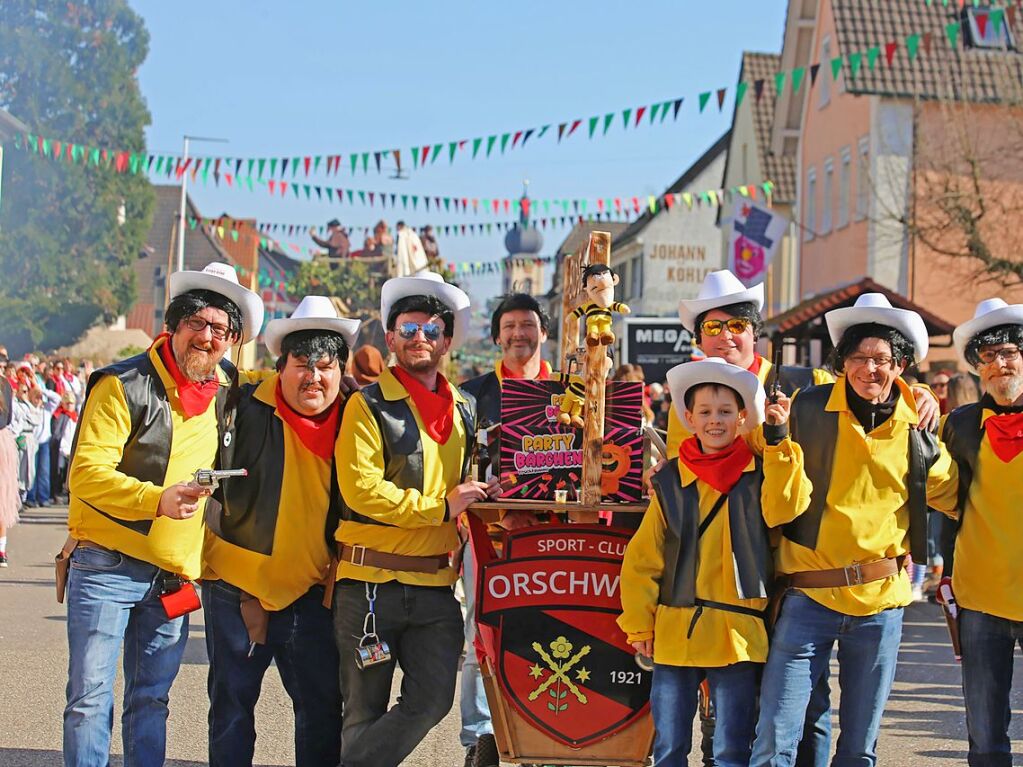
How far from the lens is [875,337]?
516cm

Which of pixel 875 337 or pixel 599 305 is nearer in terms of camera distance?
pixel 875 337

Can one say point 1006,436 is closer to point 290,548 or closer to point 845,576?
point 845,576

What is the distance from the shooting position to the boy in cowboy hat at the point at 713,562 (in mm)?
4898

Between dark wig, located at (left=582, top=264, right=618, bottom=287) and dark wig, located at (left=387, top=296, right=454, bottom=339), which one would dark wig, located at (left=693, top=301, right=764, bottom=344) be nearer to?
dark wig, located at (left=582, top=264, right=618, bottom=287)

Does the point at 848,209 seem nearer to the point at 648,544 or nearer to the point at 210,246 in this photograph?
the point at 648,544

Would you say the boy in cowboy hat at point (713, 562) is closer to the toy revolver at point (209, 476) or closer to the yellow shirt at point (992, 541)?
the yellow shirt at point (992, 541)

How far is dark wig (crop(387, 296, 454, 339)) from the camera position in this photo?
5477mm

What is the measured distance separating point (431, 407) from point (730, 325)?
1220 millimetres

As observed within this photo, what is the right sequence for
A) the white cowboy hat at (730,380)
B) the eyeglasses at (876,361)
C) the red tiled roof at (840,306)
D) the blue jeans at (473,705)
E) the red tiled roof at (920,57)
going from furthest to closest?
1. the red tiled roof at (920,57)
2. the red tiled roof at (840,306)
3. the blue jeans at (473,705)
4. the eyeglasses at (876,361)
5. the white cowboy hat at (730,380)

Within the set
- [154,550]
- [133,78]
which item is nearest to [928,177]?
[154,550]

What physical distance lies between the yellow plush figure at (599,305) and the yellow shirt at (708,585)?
1.95ft

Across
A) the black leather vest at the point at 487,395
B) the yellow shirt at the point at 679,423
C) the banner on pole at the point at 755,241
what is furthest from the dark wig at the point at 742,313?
the banner on pole at the point at 755,241

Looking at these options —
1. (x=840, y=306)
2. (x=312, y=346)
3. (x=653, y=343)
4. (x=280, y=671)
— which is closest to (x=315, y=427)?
(x=312, y=346)

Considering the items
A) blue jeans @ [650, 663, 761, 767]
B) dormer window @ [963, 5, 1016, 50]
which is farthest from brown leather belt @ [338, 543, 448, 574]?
dormer window @ [963, 5, 1016, 50]
